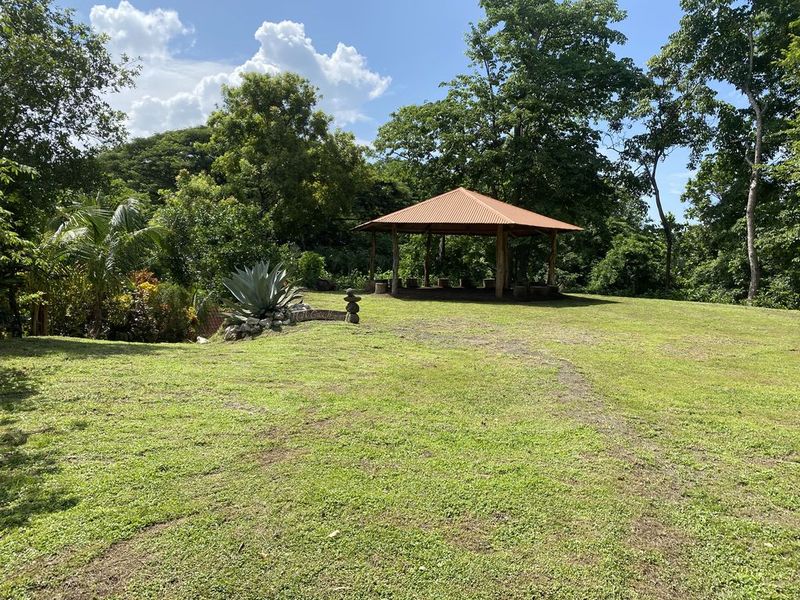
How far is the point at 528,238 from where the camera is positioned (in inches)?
892

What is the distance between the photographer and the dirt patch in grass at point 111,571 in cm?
210

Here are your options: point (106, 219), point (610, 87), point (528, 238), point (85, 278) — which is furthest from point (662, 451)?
point (610, 87)

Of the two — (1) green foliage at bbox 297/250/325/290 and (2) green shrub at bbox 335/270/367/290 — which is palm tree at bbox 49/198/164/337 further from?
(2) green shrub at bbox 335/270/367/290

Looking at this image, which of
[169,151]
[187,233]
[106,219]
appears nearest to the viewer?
[106,219]

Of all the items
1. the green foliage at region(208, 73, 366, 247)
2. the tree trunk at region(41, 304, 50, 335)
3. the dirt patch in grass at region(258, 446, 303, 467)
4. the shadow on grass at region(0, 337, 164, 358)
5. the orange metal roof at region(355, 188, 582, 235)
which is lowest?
the dirt patch in grass at region(258, 446, 303, 467)

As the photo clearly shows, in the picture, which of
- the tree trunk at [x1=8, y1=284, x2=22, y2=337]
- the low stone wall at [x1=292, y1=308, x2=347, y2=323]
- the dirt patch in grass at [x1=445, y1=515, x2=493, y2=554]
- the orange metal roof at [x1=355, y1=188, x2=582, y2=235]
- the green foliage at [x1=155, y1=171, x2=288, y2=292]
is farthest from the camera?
the orange metal roof at [x1=355, y1=188, x2=582, y2=235]

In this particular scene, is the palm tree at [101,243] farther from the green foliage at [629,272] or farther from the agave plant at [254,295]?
the green foliage at [629,272]

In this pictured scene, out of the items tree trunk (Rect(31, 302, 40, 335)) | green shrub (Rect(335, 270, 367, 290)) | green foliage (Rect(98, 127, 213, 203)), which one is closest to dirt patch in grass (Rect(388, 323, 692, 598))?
tree trunk (Rect(31, 302, 40, 335))

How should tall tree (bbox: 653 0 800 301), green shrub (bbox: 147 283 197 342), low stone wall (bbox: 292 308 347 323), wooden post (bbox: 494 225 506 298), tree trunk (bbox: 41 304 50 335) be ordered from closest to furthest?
tree trunk (bbox: 41 304 50 335)
low stone wall (bbox: 292 308 347 323)
green shrub (bbox: 147 283 197 342)
wooden post (bbox: 494 225 506 298)
tall tree (bbox: 653 0 800 301)

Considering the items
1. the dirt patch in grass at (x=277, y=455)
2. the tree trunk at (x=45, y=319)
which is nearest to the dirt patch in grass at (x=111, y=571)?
the dirt patch in grass at (x=277, y=455)

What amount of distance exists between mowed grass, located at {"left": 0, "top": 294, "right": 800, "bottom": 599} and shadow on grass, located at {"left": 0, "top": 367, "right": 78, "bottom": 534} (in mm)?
16

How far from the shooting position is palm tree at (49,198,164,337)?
8609 millimetres

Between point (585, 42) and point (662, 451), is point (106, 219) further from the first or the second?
point (585, 42)

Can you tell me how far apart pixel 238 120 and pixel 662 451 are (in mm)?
23830
